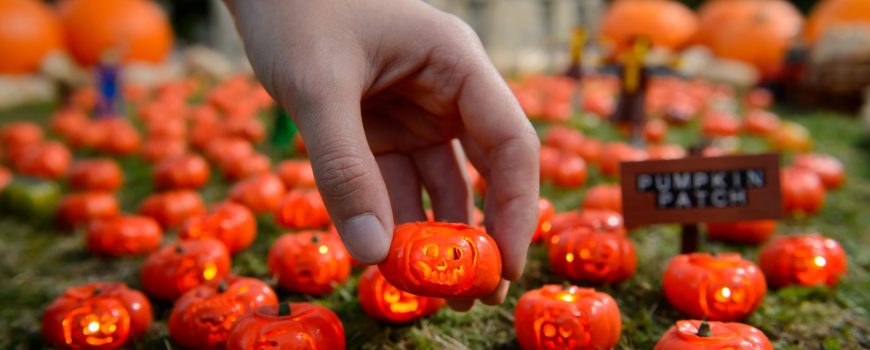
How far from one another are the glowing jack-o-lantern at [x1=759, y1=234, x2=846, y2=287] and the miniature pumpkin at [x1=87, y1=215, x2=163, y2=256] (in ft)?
9.45

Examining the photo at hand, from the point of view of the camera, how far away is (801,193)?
3918 mm

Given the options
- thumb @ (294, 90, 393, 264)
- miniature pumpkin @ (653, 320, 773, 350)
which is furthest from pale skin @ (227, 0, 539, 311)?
miniature pumpkin @ (653, 320, 773, 350)

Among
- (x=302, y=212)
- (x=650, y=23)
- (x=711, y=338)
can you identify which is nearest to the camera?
(x=711, y=338)

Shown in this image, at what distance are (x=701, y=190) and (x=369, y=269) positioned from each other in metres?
1.40

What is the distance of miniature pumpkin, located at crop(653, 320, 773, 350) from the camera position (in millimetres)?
1941

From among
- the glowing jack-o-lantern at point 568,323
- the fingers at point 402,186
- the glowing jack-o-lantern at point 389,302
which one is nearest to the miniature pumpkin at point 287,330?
the glowing jack-o-lantern at point 389,302

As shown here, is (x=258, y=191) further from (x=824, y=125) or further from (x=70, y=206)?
(x=824, y=125)

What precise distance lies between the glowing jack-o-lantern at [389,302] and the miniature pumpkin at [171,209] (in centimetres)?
173

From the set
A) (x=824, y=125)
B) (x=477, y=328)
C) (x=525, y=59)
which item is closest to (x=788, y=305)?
(x=477, y=328)

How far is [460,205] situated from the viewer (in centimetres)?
234

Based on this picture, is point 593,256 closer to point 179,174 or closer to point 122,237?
point 122,237

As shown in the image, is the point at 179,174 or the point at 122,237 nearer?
the point at 122,237

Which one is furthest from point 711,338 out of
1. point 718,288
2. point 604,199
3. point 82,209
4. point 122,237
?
point 82,209

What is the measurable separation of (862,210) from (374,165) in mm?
3701
